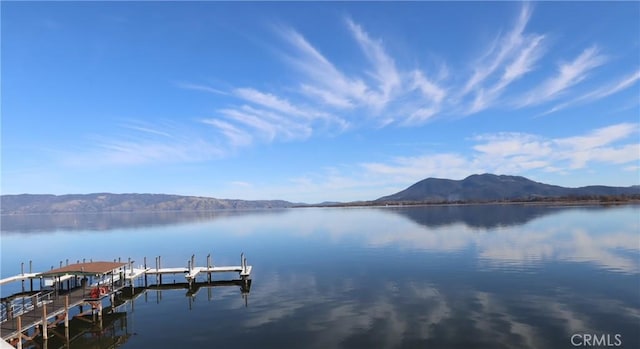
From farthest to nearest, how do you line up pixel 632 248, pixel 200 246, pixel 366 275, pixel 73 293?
1. pixel 200 246
2. pixel 632 248
3. pixel 366 275
4. pixel 73 293

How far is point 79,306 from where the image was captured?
40656 millimetres

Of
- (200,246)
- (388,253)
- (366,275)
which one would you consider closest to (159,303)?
(366,275)

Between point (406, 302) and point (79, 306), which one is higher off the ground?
point (79, 306)

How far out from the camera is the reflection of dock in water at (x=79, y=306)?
102 feet

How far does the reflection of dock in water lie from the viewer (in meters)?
31.1

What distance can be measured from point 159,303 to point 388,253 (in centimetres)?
4018

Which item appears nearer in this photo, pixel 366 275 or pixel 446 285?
pixel 446 285

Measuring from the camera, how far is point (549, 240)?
263 feet

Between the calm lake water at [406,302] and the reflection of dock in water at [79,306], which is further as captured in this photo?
the reflection of dock in water at [79,306]

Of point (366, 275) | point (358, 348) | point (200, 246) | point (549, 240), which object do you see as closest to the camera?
point (358, 348)

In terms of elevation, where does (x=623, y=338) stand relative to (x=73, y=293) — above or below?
below

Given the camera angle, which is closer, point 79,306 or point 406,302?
point 406,302

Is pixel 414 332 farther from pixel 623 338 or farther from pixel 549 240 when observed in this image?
pixel 549 240

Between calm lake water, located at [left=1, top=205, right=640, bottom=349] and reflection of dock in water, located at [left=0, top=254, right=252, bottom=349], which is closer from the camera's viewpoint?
calm lake water, located at [left=1, top=205, right=640, bottom=349]
